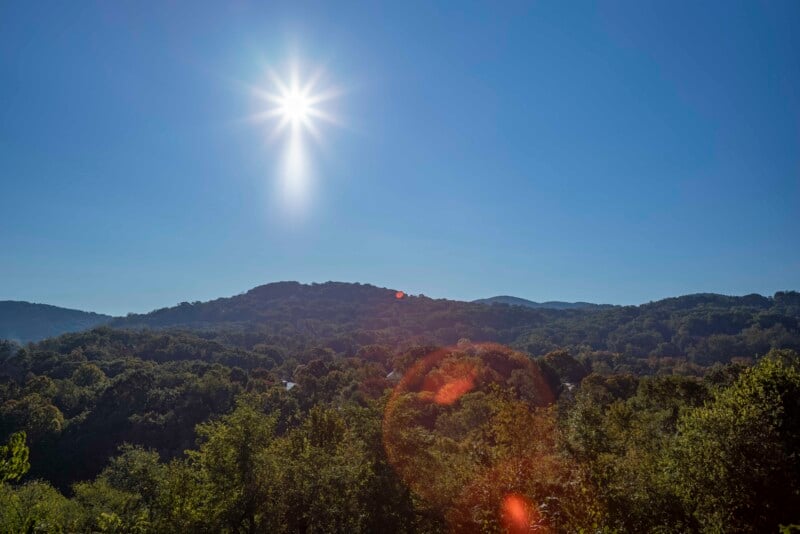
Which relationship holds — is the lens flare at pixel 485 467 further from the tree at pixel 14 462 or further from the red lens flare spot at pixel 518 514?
the tree at pixel 14 462

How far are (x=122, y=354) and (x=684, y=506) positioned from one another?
179079 millimetres

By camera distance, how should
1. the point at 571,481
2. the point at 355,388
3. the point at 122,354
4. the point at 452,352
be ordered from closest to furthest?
the point at 571,481 < the point at 355,388 < the point at 452,352 < the point at 122,354

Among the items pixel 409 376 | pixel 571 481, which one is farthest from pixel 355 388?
pixel 571 481

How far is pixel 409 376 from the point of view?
10738 cm

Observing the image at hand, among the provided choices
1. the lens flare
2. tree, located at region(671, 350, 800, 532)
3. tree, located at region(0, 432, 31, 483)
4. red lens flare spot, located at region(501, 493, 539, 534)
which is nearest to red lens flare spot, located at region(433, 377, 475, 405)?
the lens flare

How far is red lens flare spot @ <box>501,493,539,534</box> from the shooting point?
64.4 ft

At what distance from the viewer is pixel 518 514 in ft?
67.7

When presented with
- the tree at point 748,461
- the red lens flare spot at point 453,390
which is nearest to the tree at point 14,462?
the tree at point 748,461

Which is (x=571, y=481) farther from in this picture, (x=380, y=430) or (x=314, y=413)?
(x=314, y=413)

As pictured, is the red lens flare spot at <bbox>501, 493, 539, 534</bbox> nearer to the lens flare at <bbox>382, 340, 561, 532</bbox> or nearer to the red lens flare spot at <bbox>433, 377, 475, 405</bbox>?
the lens flare at <bbox>382, 340, 561, 532</bbox>

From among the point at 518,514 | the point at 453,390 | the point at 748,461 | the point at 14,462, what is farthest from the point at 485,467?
the point at 453,390

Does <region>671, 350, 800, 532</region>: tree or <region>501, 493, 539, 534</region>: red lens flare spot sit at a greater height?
<region>671, 350, 800, 532</region>: tree

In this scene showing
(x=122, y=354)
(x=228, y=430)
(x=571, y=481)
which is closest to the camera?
(x=571, y=481)

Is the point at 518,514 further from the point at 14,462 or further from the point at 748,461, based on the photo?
the point at 14,462
